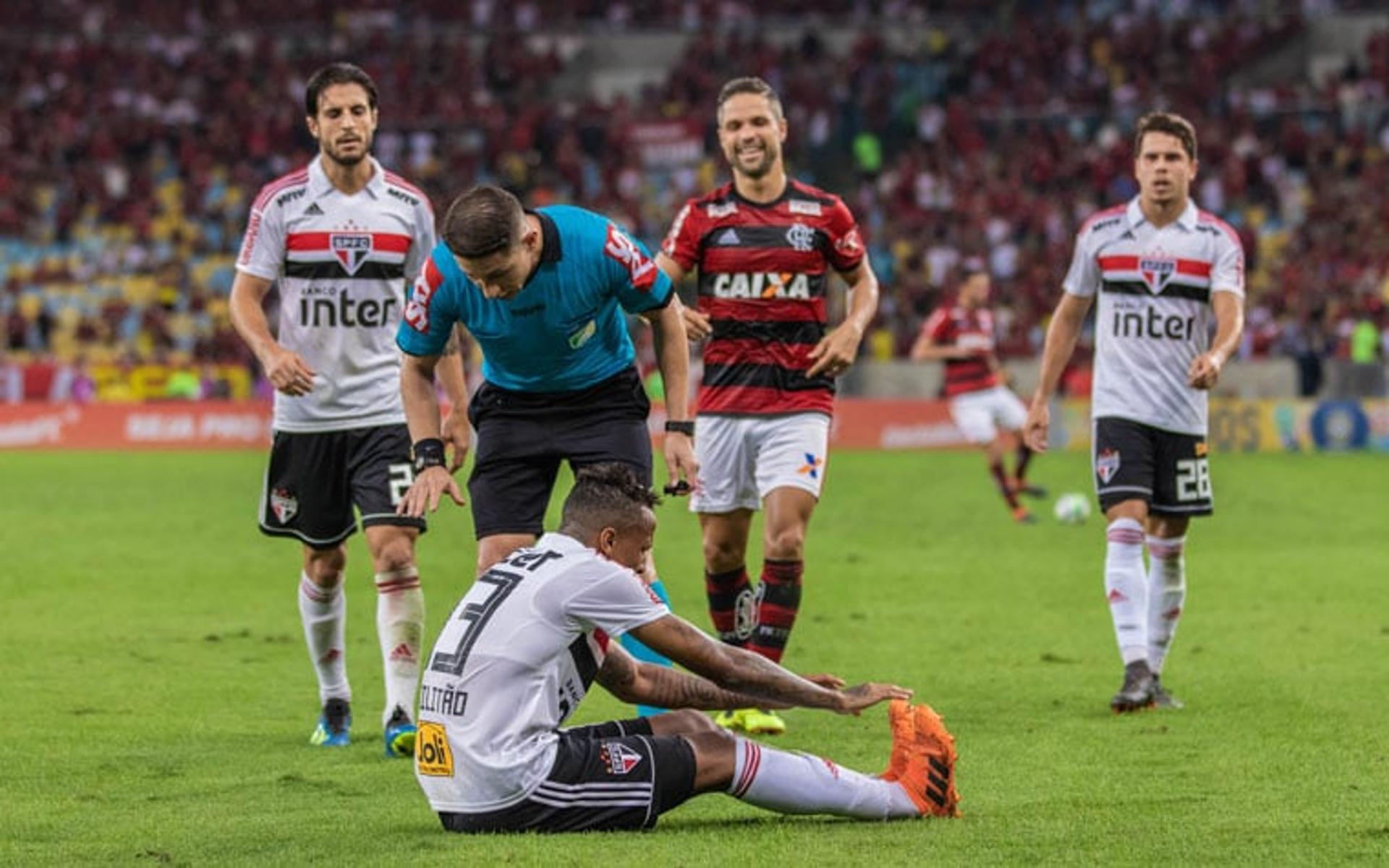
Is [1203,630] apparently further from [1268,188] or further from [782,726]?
[1268,188]

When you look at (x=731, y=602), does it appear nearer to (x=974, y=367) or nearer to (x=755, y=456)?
(x=755, y=456)

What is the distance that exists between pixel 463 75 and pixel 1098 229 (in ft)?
122

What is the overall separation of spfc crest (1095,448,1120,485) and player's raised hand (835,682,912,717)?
Result: 383 cm

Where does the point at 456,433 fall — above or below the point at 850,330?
below

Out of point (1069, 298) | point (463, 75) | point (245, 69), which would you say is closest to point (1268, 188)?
point (463, 75)

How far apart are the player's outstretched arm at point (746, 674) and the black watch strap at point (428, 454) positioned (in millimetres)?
1637

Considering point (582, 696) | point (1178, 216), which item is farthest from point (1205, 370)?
point (582, 696)

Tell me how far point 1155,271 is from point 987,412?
42.0 ft

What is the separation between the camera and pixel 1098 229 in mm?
10188

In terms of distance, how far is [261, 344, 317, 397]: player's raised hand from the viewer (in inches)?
333

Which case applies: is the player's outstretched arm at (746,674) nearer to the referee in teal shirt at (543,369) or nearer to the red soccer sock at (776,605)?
the referee in teal shirt at (543,369)

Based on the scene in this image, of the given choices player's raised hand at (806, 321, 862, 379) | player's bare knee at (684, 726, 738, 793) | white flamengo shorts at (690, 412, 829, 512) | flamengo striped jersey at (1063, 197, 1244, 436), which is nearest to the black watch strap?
player's bare knee at (684, 726, 738, 793)

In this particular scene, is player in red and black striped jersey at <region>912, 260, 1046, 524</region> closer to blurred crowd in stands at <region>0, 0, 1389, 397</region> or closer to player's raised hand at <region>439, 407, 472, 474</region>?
blurred crowd in stands at <region>0, 0, 1389, 397</region>

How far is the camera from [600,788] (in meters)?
6.50
